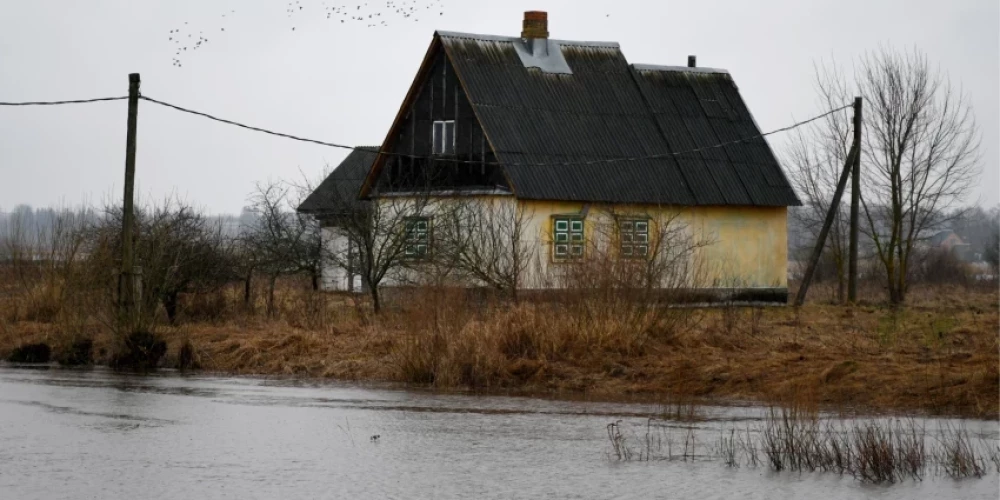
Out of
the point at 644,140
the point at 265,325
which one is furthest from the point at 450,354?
the point at 644,140

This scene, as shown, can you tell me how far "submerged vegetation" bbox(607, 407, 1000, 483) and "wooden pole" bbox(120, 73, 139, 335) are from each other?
1152cm

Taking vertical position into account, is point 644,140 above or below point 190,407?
above

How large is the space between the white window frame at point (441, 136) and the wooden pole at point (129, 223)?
1368 centimetres

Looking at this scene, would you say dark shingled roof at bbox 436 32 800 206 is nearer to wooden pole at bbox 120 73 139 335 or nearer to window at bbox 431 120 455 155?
window at bbox 431 120 455 155

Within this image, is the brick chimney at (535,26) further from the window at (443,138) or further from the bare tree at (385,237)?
the bare tree at (385,237)

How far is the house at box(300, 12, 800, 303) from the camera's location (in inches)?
1437

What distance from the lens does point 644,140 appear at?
39656 millimetres

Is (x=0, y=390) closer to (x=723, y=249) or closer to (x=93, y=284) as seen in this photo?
(x=93, y=284)

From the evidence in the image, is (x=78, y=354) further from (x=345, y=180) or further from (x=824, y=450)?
(x=345, y=180)

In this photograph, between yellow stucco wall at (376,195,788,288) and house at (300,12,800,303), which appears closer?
yellow stucco wall at (376,195,788,288)

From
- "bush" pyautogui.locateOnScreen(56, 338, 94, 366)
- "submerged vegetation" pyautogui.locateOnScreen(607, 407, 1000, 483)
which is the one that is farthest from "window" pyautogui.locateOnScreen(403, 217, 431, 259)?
"submerged vegetation" pyautogui.locateOnScreen(607, 407, 1000, 483)

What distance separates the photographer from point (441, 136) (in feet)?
126

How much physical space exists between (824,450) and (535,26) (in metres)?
29.7

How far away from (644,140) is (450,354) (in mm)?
20249
